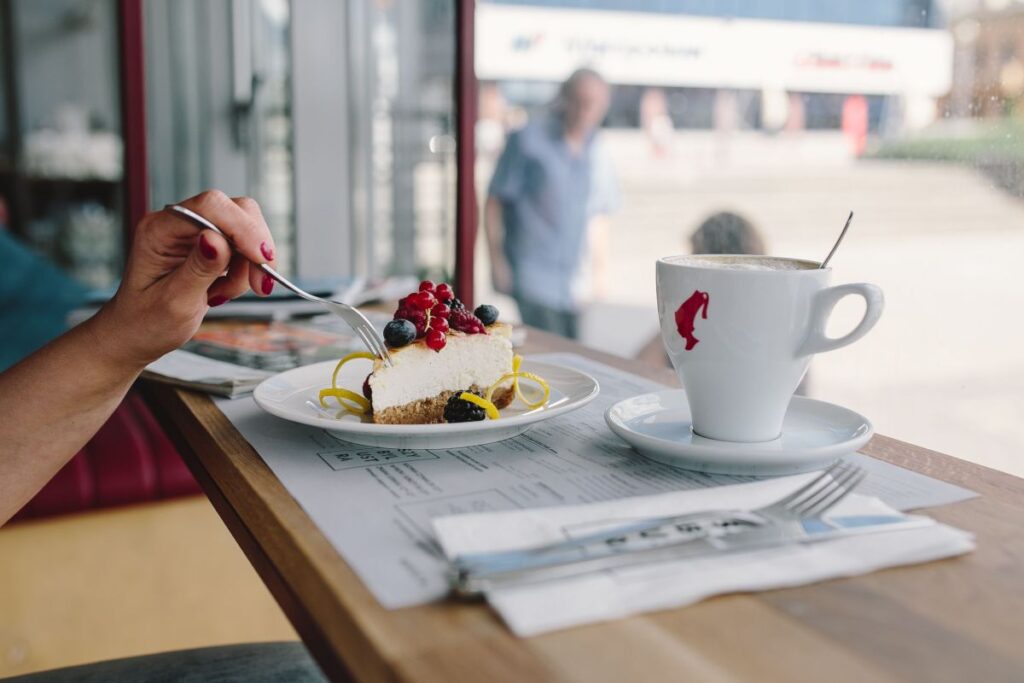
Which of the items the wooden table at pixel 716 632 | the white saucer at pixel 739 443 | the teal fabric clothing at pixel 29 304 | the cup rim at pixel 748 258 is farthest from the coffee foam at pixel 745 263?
the teal fabric clothing at pixel 29 304

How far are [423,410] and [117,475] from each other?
1.00m

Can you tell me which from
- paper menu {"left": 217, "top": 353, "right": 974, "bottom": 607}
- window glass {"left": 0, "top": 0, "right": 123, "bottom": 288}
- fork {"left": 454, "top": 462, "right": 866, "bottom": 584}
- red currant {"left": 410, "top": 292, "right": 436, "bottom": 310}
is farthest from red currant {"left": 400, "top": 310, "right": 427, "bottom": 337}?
window glass {"left": 0, "top": 0, "right": 123, "bottom": 288}

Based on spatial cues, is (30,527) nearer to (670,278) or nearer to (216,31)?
(670,278)

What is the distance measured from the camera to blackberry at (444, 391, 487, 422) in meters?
0.71

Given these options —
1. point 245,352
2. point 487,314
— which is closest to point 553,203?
point 245,352

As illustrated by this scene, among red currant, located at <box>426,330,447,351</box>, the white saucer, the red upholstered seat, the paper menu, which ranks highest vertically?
red currant, located at <box>426,330,447,351</box>

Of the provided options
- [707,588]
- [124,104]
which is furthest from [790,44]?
[707,588]

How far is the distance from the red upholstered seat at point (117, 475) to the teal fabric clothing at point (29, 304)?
393mm

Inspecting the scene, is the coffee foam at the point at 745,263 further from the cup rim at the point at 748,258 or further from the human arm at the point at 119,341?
the human arm at the point at 119,341

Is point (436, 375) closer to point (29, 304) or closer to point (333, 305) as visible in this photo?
point (333, 305)

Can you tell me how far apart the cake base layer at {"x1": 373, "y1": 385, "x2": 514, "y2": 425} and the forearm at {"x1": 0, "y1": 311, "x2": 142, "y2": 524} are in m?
0.24

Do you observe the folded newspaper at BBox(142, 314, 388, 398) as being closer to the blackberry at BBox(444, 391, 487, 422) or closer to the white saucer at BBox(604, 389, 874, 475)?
the blackberry at BBox(444, 391, 487, 422)

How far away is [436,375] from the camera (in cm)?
77

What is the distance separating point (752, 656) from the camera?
0.39 m
